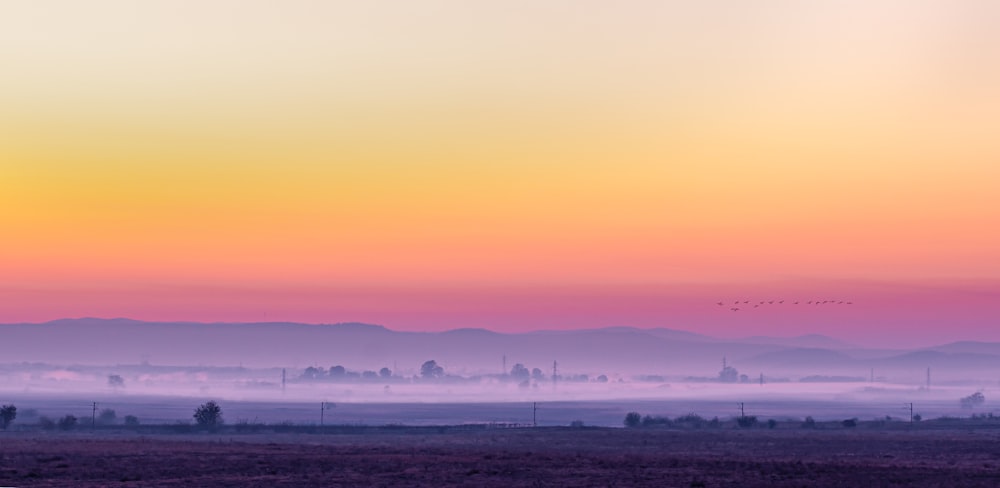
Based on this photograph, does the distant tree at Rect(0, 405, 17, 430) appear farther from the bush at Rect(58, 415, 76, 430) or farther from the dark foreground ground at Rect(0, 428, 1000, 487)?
the dark foreground ground at Rect(0, 428, 1000, 487)

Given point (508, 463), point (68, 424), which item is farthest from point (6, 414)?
point (508, 463)

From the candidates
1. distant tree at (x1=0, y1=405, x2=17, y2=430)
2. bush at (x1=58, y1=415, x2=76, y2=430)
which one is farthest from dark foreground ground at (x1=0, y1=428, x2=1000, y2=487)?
distant tree at (x1=0, y1=405, x2=17, y2=430)

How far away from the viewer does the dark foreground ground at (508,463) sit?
50.5m

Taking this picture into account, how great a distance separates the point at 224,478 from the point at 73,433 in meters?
45.3

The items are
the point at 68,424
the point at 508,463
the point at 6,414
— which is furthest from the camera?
the point at 6,414

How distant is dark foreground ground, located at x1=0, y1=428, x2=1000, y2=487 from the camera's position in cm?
5050

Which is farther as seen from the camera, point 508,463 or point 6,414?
point 6,414

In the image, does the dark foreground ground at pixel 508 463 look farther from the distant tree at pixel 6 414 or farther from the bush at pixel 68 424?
the distant tree at pixel 6 414

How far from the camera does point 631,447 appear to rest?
7950 centimetres

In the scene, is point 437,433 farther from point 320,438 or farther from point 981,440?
point 981,440

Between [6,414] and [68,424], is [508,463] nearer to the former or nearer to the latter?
[68,424]

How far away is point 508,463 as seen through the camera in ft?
190

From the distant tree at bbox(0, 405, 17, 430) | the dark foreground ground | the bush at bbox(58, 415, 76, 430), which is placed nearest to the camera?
the dark foreground ground

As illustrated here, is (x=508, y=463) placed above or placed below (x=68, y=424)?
below
